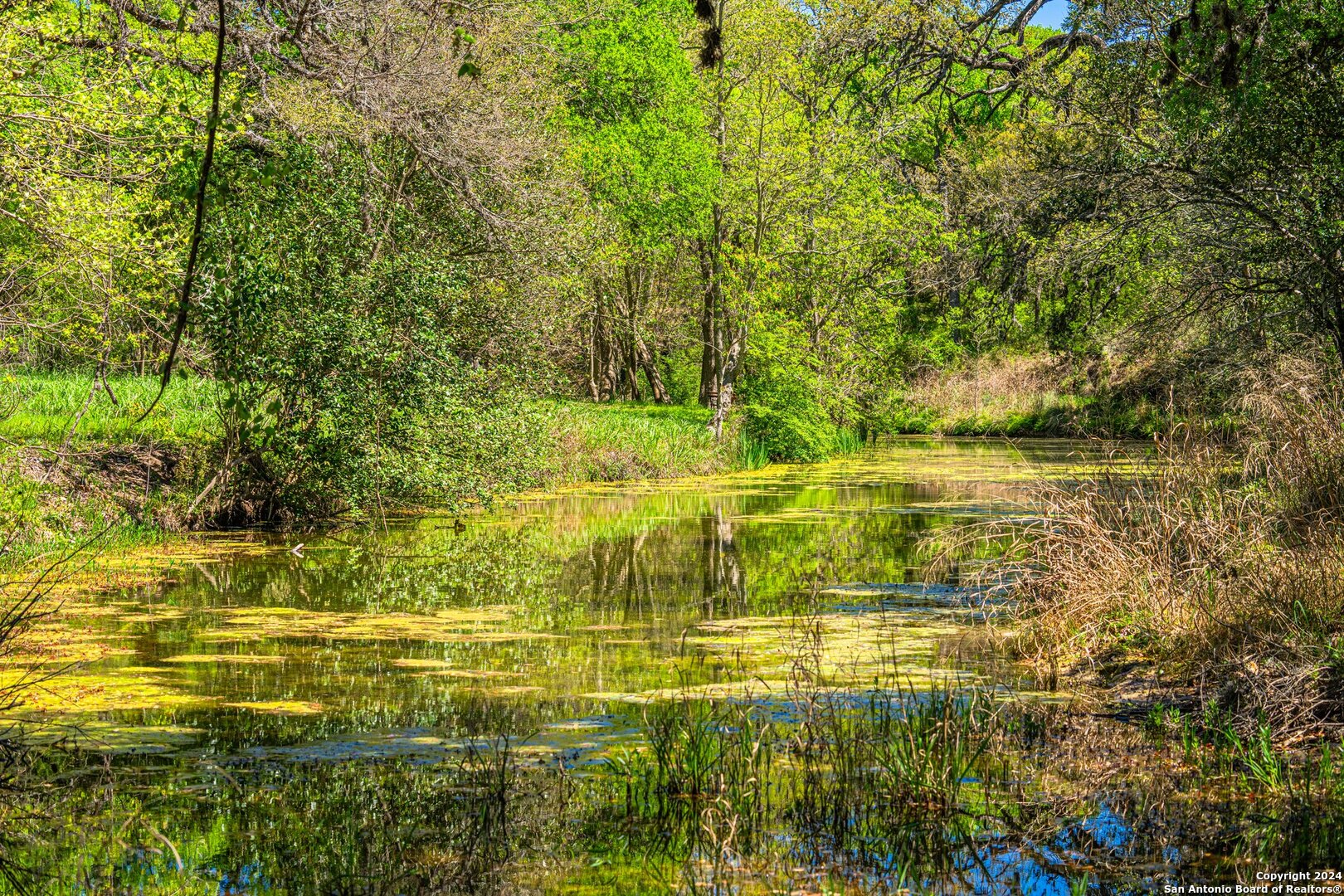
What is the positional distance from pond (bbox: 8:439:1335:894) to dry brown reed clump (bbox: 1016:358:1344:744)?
591 mm

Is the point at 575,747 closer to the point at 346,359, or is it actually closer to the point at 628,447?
the point at 346,359

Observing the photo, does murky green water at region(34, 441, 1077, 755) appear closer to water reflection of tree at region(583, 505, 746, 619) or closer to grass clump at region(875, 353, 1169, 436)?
water reflection of tree at region(583, 505, 746, 619)

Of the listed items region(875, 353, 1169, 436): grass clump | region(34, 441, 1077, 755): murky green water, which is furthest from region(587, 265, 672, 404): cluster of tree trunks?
region(34, 441, 1077, 755): murky green water

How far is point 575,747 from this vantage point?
270 inches

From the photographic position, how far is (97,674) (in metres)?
8.36

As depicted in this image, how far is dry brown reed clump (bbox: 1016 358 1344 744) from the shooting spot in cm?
667

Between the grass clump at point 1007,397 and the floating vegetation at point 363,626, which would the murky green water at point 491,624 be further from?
the grass clump at point 1007,397

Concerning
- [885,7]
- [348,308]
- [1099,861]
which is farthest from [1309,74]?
[348,308]

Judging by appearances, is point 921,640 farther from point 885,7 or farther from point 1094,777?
point 885,7

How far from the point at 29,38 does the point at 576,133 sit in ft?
69.6

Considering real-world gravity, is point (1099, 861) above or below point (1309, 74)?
below

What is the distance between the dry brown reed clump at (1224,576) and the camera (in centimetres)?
667

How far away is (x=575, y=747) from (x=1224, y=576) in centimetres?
425

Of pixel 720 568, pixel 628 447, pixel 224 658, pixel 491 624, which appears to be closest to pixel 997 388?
pixel 628 447
